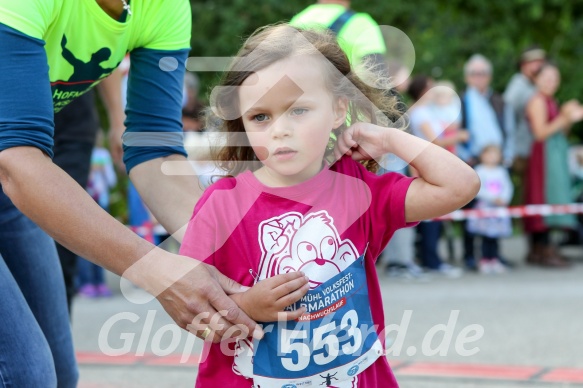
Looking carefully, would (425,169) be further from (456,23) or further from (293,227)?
(456,23)

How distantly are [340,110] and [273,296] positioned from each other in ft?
1.75

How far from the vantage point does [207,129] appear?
106 inches

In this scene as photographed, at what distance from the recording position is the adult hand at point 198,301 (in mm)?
2176

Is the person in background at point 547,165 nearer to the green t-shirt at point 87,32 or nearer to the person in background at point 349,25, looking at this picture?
the person in background at point 349,25

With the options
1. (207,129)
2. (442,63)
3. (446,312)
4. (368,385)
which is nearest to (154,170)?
(207,129)

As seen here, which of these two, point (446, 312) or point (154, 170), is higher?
point (154, 170)

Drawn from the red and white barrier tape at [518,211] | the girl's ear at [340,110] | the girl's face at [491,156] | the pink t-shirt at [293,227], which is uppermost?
the girl's ear at [340,110]

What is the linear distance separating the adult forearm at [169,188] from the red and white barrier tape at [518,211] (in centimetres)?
589

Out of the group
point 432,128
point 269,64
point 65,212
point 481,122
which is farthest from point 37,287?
point 481,122

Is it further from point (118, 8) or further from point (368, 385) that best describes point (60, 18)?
point (368, 385)

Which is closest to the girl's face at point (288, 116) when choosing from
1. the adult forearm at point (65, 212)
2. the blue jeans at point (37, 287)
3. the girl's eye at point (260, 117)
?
the girl's eye at point (260, 117)

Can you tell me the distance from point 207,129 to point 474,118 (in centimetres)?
650

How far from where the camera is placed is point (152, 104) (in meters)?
2.85

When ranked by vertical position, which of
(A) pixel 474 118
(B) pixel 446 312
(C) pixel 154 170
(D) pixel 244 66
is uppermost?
(D) pixel 244 66
